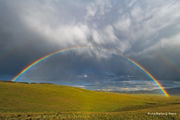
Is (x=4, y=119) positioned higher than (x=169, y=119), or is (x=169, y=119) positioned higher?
(x=4, y=119)

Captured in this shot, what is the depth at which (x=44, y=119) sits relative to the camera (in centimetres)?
1862

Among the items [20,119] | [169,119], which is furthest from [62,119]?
[169,119]

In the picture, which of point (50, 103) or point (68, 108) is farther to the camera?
point (50, 103)

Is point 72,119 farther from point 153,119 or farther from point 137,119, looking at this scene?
point 153,119

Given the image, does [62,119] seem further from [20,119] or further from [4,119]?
[4,119]

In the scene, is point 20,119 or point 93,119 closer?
point 20,119

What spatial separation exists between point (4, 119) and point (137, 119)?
66.7 feet

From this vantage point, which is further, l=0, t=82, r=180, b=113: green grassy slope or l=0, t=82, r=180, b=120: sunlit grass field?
l=0, t=82, r=180, b=113: green grassy slope

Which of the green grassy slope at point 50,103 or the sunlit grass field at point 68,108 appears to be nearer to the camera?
the sunlit grass field at point 68,108

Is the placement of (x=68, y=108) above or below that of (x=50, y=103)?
below

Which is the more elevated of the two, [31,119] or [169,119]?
[31,119]

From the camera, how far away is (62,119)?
18.7 metres

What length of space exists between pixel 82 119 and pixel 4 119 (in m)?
11.7

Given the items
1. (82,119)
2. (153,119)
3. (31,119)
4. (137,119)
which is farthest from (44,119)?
(153,119)
